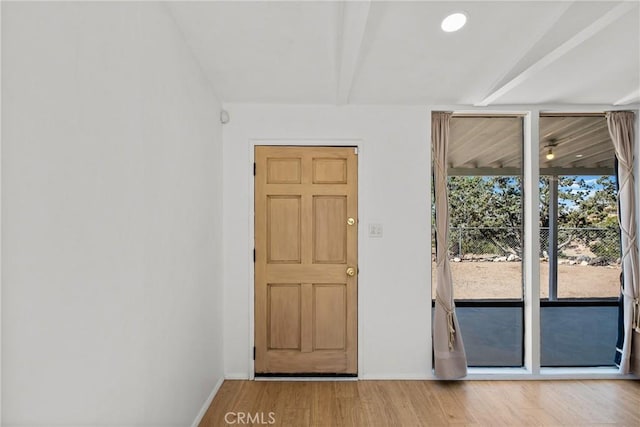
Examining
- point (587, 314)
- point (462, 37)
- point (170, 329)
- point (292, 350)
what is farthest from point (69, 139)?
point (587, 314)

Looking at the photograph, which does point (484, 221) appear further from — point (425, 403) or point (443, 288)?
point (425, 403)

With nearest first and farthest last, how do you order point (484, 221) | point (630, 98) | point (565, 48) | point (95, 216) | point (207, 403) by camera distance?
point (95, 216) < point (565, 48) < point (207, 403) < point (630, 98) < point (484, 221)

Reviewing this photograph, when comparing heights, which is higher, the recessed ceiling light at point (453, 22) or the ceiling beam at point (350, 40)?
the recessed ceiling light at point (453, 22)

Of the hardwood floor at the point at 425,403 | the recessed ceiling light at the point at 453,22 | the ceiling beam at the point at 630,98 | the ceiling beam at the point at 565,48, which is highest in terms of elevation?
the recessed ceiling light at the point at 453,22

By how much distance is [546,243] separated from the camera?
2.83 meters

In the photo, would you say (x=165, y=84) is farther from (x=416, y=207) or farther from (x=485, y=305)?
(x=485, y=305)

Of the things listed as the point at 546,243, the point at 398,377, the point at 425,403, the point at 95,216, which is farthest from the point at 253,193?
the point at 546,243

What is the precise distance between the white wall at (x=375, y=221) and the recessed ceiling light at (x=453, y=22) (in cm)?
97

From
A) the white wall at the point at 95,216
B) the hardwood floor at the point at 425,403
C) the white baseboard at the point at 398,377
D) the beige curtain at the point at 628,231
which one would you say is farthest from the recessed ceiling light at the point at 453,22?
the white baseboard at the point at 398,377

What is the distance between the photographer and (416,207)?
9.00ft

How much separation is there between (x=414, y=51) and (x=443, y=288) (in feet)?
6.11

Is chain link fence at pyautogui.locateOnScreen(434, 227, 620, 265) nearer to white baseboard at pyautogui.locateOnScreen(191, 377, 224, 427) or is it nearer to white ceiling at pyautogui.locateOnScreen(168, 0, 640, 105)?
white ceiling at pyautogui.locateOnScreen(168, 0, 640, 105)

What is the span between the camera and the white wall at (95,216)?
0.81 m

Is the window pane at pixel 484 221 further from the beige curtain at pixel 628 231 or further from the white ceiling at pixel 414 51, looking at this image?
the beige curtain at pixel 628 231
